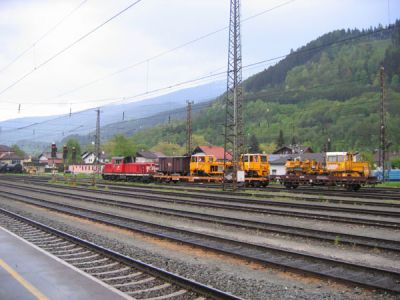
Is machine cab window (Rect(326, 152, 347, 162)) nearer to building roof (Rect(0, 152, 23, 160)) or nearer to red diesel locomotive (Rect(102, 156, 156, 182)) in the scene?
red diesel locomotive (Rect(102, 156, 156, 182))

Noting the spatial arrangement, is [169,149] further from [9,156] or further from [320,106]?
[9,156]

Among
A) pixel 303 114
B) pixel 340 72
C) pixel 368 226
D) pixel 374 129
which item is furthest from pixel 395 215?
pixel 340 72

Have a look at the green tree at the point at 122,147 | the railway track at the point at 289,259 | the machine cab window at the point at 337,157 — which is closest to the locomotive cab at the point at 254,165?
the machine cab window at the point at 337,157

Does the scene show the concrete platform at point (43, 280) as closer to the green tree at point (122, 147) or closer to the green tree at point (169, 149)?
the green tree at point (122, 147)

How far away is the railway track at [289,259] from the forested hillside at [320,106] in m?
78.6

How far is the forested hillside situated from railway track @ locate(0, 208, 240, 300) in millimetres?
80885

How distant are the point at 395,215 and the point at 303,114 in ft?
358

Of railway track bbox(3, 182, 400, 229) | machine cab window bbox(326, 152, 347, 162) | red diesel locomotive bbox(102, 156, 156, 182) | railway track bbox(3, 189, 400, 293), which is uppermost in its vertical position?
machine cab window bbox(326, 152, 347, 162)

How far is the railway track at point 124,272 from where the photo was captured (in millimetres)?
7195

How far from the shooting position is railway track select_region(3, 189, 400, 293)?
7.92m

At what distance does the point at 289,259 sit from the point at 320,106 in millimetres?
109737

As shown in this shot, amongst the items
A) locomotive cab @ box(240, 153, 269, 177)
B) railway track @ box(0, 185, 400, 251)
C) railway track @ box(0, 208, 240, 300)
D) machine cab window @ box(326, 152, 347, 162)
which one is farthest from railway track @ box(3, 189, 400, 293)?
locomotive cab @ box(240, 153, 269, 177)

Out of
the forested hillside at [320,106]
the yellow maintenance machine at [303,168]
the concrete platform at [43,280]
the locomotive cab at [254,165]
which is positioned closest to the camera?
the concrete platform at [43,280]

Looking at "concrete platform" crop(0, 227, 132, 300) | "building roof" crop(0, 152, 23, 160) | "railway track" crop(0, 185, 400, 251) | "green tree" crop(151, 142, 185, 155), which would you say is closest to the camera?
"concrete platform" crop(0, 227, 132, 300)
